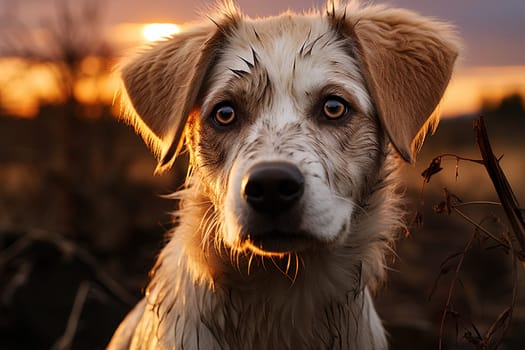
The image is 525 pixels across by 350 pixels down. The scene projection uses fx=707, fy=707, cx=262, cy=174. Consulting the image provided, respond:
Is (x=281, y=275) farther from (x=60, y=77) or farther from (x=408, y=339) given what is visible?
(x=60, y=77)

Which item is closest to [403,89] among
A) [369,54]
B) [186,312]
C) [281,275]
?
[369,54]

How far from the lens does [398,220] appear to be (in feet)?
13.3

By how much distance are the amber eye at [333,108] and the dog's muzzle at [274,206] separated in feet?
1.94

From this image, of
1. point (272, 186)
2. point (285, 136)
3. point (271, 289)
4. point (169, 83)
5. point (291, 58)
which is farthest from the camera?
point (169, 83)

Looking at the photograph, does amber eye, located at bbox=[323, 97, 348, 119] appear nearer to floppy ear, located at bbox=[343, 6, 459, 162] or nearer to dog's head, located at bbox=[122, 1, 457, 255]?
dog's head, located at bbox=[122, 1, 457, 255]

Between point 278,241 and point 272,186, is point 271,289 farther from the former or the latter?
point 272,186

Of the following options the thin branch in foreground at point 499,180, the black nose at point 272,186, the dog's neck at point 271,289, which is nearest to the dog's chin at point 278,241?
the black nose at point 272,186

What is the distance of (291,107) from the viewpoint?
3.44 m

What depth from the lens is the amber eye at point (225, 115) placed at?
3.56 m

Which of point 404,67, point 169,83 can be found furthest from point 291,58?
point 169,83

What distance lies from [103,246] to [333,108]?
19.5 feet

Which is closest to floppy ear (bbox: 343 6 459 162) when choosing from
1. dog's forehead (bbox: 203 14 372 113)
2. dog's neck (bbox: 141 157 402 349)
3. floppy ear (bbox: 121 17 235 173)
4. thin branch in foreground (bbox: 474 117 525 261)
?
dog's forehead (bbox: 203 14 372 113)

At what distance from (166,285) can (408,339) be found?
2.92 metres

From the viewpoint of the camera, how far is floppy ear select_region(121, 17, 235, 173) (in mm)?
3746
